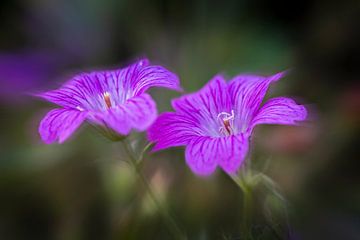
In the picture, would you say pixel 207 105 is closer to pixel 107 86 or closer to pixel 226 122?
pixel 226 122

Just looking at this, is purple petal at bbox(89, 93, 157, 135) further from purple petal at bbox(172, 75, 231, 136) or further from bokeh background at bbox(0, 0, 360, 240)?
bokeh background at bbox(0, 0, 360, 240)

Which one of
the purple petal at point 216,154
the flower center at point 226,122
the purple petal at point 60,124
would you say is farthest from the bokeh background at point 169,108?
the purple petal at point 60,124

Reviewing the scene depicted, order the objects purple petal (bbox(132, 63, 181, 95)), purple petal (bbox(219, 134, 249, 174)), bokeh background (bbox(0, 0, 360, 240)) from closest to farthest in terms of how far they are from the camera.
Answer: purple petal (bbox(219, 134, 249, 174))
purple petal (bbox(132, 63, 181, 95))
bokeh background (bbox(0, 0, 360, 240))

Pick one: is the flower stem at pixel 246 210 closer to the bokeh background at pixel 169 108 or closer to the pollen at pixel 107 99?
the bokeh background at pixel 169 108

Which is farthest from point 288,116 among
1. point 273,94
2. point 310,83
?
point 310,83

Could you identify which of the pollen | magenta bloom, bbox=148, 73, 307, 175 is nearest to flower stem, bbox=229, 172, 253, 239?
magenta bloom, bbox=148, 73, 307, 175

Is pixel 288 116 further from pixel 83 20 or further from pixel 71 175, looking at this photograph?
pixel 83 20
